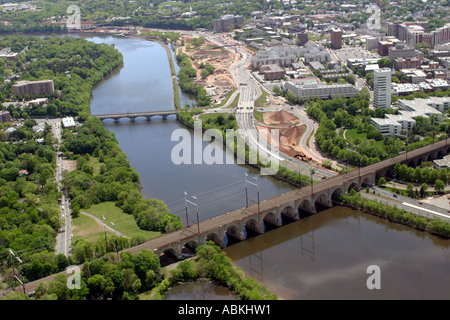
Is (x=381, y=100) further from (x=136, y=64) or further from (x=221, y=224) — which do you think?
(x=136, y=64)

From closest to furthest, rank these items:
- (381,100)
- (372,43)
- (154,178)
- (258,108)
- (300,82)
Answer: (154,178), (381,100), (258,108), (300,82), (372,43)

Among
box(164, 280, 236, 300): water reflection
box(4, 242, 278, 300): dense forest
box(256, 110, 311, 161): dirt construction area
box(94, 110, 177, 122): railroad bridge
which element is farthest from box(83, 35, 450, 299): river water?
box(94, 110, 177, 122): railroad bridge

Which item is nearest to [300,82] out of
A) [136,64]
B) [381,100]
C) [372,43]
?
[381,100]

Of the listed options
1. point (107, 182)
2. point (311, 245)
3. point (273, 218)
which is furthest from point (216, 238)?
point (107, 182)

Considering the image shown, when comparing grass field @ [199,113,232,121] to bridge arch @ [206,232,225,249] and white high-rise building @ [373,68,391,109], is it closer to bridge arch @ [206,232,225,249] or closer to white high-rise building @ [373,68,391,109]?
white high-rise building @ [373,68,391,109]

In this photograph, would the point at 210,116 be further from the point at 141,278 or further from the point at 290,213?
the point at 141,278
